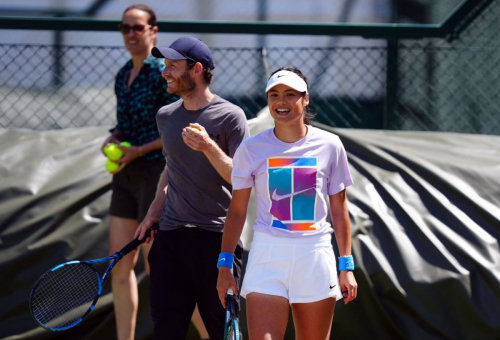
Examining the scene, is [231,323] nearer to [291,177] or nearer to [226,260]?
[226,260]

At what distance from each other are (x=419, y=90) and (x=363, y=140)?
122cm

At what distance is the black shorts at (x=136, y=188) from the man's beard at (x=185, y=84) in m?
0.94

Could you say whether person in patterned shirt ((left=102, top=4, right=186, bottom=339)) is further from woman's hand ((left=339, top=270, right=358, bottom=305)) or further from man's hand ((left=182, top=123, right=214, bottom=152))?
woman's hand ((left=339, top=270, right=358, bottom=305))

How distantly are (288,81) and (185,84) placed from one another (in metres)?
0.62

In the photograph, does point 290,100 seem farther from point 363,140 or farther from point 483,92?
point 483,92

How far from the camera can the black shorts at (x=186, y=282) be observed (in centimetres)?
362

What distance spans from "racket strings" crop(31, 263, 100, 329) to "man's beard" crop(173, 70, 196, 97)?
97cm

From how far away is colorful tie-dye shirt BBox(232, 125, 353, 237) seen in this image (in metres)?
3.21

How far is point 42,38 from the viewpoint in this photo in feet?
21.0

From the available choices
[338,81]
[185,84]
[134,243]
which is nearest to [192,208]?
[134,243]

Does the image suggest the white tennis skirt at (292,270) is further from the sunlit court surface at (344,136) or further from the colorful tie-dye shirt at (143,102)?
the colorful tie-dye shirt at (143,102)

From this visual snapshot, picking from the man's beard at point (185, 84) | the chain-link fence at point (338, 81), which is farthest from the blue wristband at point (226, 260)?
the chain-link fence at point (338, 81)

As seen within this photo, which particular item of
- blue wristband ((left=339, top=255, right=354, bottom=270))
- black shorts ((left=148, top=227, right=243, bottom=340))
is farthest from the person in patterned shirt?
blue wristband ((left=339, top=255, right=354, bottom=270))

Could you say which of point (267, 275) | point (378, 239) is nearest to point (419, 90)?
point (378, 239)
